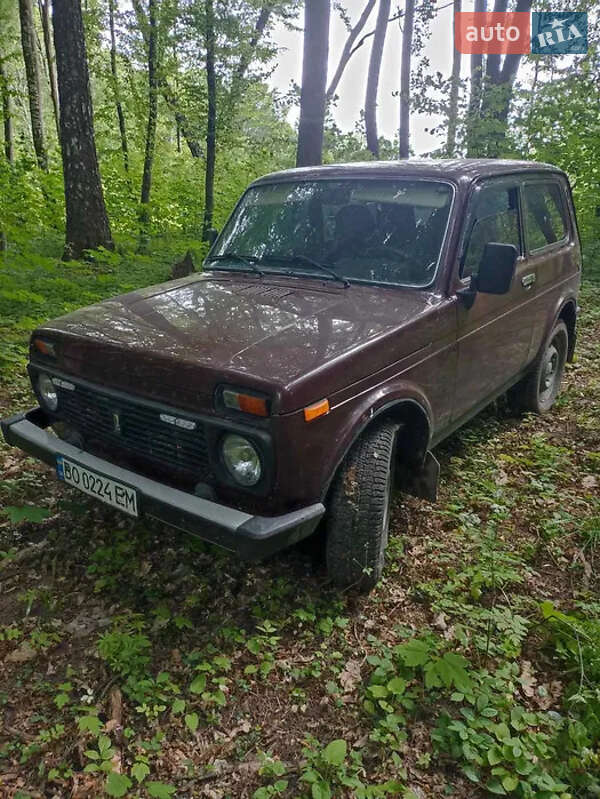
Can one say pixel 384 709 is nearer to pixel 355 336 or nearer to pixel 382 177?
pixel 355 336

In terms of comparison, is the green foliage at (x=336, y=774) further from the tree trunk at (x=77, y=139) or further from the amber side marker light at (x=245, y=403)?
the tree trunk at (x=77, y=139)

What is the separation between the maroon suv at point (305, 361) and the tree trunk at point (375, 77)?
17.4 metres

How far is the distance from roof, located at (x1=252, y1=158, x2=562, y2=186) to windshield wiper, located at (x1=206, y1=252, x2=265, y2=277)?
0.66m

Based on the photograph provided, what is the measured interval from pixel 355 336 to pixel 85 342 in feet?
4.20

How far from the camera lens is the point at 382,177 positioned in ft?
11.7

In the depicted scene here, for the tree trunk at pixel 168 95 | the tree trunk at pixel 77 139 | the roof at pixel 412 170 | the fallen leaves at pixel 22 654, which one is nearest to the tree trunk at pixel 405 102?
the tree trunk at pixel 168 95

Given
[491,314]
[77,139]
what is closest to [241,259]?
[491,314]

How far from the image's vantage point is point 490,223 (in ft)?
12.1

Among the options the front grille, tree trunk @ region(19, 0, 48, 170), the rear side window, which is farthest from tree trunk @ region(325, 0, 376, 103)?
the front grille

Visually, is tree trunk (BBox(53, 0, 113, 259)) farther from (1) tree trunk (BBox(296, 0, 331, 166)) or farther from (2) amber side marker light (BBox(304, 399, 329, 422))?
(2) amber side marker light (BBox(304, 399, 329, 422))

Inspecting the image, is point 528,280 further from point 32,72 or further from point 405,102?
point 405,102

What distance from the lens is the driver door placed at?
3463 millimetres

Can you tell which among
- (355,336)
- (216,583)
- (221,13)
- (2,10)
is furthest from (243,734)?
(2,10)

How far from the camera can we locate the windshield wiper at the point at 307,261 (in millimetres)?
3318
